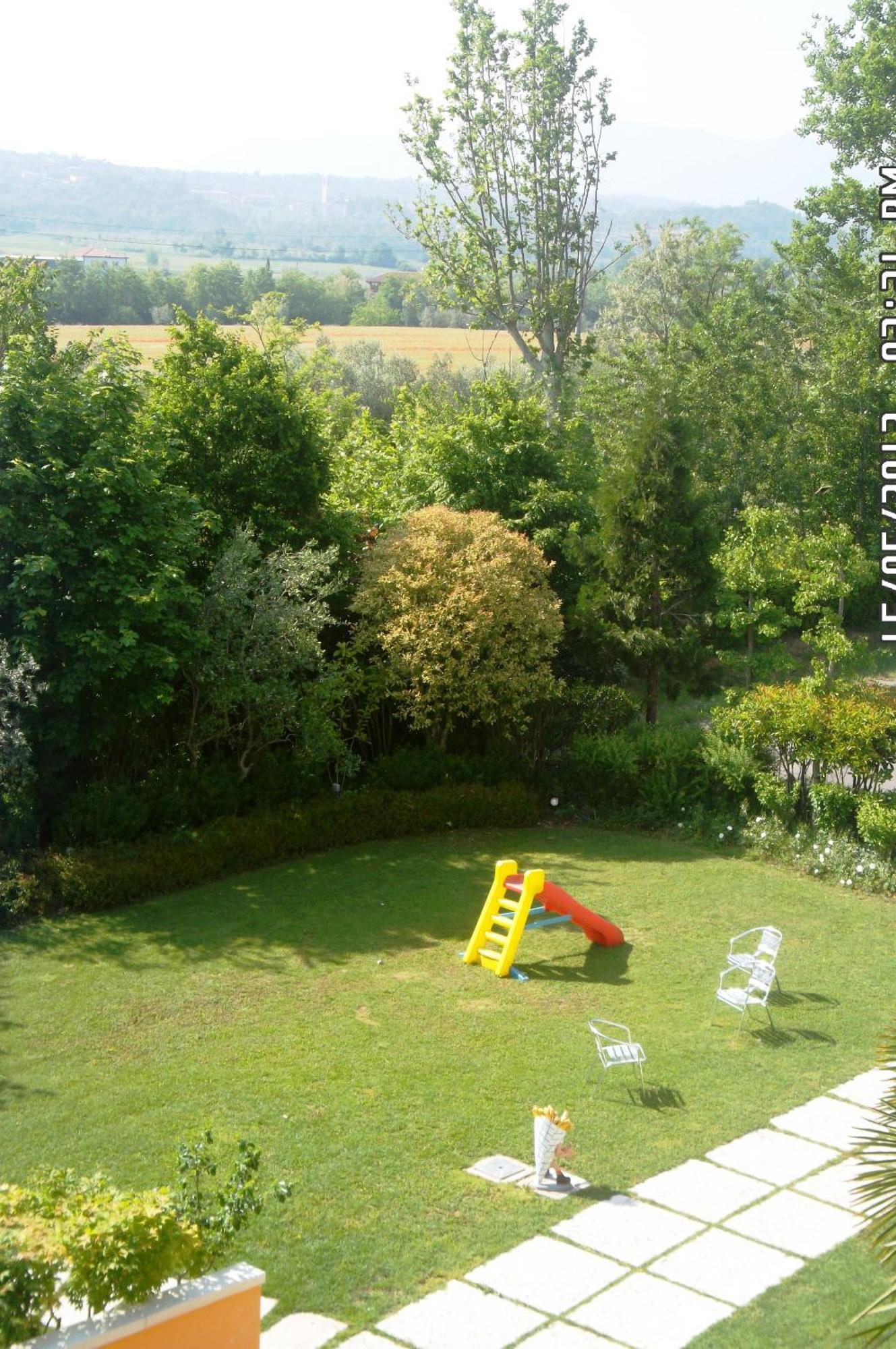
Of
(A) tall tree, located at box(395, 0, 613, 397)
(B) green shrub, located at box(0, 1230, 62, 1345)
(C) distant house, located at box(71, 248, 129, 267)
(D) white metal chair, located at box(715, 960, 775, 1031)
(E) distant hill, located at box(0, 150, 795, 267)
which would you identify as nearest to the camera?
(B) green shrub, located at box(0, 1230, 62, 1345)

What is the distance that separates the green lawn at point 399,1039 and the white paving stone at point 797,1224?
0.92 feet

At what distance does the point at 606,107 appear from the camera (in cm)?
3456

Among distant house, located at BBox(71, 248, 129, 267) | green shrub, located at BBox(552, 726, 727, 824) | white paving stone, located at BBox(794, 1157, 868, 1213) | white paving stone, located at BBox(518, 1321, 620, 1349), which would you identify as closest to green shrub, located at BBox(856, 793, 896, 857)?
green shrub, located at BBox(552, 726, 727, 824)

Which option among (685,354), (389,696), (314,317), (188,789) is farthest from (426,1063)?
(314,317)

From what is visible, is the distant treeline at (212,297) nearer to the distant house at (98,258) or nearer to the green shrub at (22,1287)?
the distant house at (98,258)

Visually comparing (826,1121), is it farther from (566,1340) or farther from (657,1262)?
(566,1340)

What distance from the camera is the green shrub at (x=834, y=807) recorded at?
18.8 m

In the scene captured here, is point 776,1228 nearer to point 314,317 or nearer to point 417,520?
point 417,520

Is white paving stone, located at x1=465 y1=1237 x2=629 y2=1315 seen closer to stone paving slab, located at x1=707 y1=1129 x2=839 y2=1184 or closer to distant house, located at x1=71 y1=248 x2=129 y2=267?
stone paving slab, located at x1=707 y1=1129 x2=839 y2=1184

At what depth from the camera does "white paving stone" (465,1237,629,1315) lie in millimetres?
8500

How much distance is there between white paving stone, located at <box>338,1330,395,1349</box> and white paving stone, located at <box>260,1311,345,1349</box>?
0.11 meters

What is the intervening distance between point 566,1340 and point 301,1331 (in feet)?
5.15

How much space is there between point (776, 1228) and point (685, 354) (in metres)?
34.2

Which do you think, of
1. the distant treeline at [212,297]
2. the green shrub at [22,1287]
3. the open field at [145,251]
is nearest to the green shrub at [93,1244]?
the green shrub at [22,1287]
